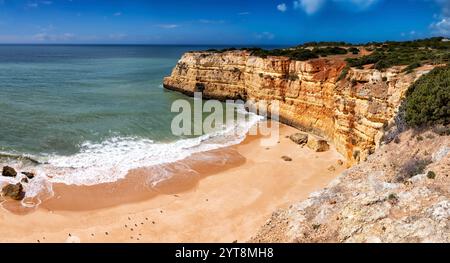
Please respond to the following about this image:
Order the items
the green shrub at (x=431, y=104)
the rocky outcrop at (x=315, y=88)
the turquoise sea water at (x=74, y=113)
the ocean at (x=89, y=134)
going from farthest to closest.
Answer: the turquoise sea water at (x=74, y=113) < the ocean at (x=89, y=134) < the rocky outcrop at (x=315, y=88) < the green shrub at (x=431, y=104)

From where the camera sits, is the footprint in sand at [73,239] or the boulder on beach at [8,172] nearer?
the footprint in sand at [73,239]

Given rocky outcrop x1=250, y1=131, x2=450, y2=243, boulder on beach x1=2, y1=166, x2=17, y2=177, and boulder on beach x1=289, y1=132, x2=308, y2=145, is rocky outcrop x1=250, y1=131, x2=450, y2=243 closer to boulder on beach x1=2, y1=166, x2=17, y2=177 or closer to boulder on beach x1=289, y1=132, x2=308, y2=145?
boulder on beach x1=289, y1=132, x2=308, y2=145

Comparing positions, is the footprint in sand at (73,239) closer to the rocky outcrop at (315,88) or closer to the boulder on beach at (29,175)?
the boulder on beach at (29,175)

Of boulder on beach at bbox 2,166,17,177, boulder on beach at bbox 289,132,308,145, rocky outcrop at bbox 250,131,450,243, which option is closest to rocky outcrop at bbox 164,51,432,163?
boulder on beach at bbox 289,132,308,145

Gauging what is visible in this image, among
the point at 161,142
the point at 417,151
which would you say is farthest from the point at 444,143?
the point at 161,142

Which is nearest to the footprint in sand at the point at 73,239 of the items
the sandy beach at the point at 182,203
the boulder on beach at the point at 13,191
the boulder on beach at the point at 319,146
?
the sandy beach at the point at 182,203

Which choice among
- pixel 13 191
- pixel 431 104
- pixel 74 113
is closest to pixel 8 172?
pixel 13 191
